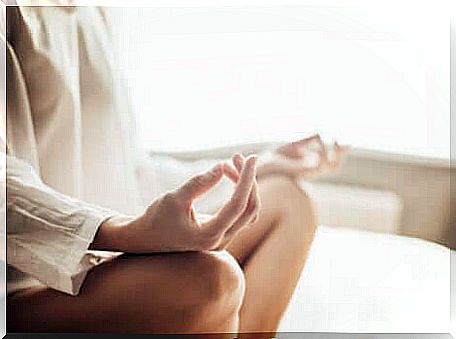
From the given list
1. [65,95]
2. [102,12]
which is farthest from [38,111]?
[102,12]

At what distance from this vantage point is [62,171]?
2285 mm

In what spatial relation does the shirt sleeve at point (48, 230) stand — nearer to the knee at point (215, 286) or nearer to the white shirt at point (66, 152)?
the white shirt at point (66, 152)

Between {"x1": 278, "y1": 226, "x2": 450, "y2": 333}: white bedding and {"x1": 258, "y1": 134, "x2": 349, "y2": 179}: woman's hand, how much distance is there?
0.14m

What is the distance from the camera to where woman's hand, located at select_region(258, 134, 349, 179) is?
89.9 inches

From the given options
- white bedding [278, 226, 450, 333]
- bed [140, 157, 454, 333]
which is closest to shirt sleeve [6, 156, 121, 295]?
bed [140, 157, 454, 333]

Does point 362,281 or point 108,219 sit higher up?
point 108,219

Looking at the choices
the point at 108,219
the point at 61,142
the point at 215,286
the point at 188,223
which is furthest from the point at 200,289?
the point at 61,142

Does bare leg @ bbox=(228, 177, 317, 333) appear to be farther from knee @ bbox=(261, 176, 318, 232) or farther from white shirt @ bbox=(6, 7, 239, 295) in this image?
white shirt @ bbox=(6, 7, 239, 295)

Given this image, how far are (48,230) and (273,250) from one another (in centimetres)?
53

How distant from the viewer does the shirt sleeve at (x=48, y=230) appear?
2240mm

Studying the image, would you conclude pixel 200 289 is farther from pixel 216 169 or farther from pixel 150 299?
pixel 216 169

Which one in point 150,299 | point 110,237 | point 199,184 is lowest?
point 150,299

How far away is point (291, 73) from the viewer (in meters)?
2.29

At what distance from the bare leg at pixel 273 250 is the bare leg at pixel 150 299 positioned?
3cm
